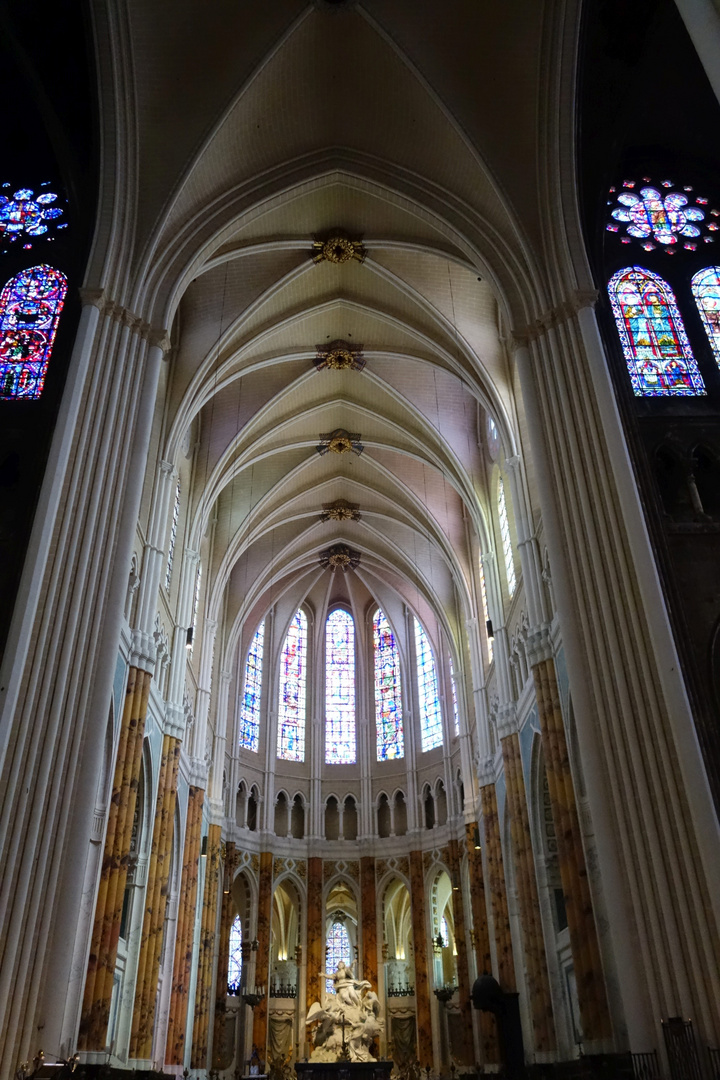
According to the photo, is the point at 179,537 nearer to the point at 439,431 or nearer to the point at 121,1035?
the point at 439,431

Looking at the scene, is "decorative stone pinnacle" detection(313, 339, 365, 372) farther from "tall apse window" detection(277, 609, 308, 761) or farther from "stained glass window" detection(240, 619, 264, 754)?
"tall apse window" detection(277, 609, 308, 761)

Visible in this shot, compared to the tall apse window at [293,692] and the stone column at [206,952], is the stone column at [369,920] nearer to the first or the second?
the tall apse window at [293,692]

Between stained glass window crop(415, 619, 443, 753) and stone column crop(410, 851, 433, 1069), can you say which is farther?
stained glass window crop(415, 619, 443, 753)

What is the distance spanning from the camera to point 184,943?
66.8 feet

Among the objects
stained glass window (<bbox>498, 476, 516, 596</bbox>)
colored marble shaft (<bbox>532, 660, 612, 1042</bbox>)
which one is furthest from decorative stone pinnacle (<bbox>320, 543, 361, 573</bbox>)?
colored marble shaft (<bbox>532, 660, 612, 1042</bbox>)

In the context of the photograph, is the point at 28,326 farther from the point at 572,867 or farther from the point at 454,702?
the point at 454,702

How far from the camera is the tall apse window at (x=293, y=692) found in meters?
30.7

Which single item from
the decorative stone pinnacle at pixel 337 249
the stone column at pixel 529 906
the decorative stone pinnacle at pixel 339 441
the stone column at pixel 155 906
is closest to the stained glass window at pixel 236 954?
the stone column at pixel 155 906

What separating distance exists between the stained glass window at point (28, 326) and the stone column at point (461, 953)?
1857 centimetres

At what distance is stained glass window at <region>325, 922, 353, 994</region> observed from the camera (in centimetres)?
2953

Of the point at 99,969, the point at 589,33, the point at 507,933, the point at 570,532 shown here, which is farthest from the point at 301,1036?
the point at 589,33

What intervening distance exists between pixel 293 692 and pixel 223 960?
9.51 m

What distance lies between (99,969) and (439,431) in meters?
15.1

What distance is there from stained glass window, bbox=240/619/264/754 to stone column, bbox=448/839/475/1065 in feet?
24.2
